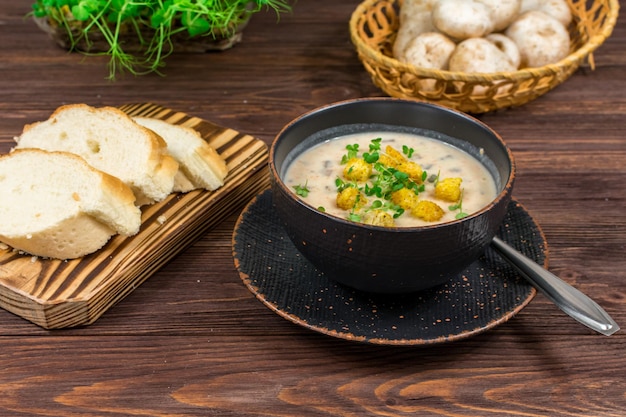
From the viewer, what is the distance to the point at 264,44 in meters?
2.75

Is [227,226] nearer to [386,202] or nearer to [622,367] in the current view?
[386,202]

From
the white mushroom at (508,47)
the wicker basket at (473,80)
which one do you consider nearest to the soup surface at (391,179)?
the wicker basket at (473,80)

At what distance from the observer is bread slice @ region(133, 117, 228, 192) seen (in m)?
1.77

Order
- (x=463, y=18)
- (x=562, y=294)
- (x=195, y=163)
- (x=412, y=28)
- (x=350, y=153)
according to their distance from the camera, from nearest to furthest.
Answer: (x=562, y=294) < (x=350, y=153) < (x=195, y=163) < (x=463, y=18) < (x=412, y=28)

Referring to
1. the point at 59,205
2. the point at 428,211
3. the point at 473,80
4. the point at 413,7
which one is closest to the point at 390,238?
the point at 428,211

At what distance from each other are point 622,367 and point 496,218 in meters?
0.36

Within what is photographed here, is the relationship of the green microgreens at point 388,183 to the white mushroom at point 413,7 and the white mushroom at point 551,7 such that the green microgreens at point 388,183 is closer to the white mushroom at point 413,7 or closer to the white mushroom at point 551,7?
the white mushroom at point 413,7

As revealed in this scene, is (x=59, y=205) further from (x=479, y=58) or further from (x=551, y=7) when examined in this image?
(x=551, y=7)

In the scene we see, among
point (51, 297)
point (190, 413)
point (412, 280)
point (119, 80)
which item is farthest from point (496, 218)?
point (119, 80)

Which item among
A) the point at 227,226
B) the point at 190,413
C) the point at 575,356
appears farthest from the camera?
the point at 227,226

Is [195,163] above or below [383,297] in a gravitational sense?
above

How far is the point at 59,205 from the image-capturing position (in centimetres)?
158

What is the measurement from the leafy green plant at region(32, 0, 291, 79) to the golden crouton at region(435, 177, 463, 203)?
3.55ft

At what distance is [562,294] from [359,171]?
0.45m
